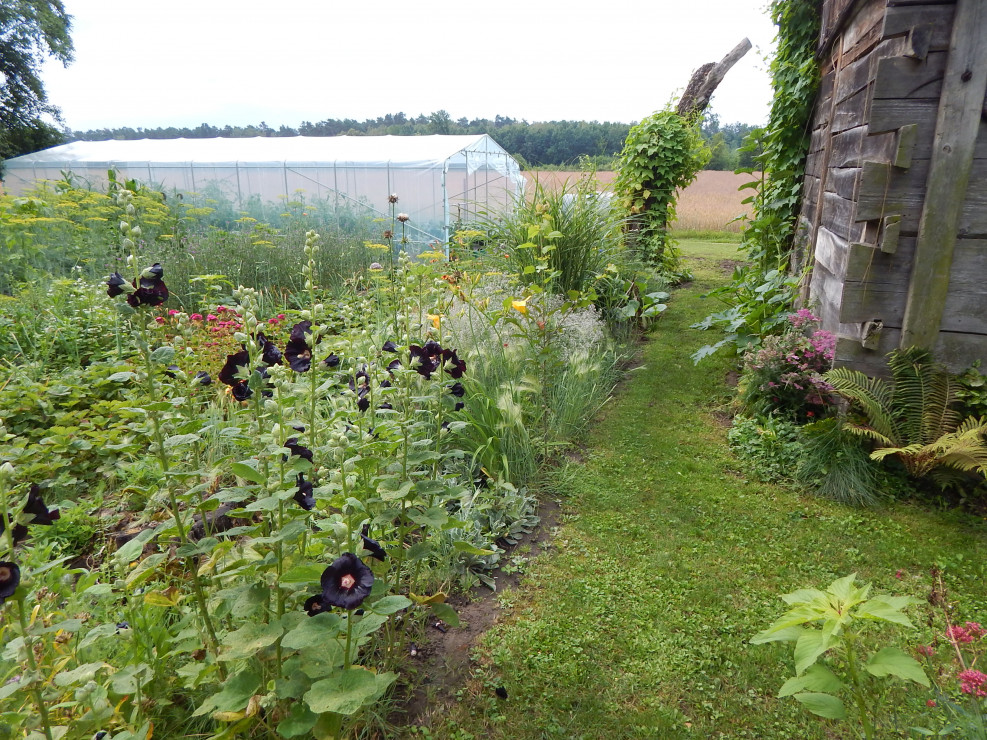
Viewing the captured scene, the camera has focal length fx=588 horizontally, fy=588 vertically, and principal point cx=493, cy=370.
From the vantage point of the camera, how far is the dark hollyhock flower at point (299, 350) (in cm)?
168

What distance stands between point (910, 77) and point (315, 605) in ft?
11.7

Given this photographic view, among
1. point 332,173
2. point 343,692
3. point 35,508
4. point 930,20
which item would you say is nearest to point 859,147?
point 930,20

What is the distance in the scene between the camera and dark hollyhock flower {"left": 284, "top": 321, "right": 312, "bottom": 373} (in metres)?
1.68

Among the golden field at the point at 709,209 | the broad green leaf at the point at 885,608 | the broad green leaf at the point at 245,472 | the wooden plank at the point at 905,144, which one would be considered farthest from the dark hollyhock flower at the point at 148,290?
the golden field at the point at 709,209

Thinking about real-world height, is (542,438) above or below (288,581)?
below

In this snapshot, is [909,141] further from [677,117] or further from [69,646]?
[677,117]

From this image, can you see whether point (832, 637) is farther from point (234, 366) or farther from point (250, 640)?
point (234, 366)

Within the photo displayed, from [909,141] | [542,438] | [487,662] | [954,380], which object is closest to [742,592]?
[487,662]

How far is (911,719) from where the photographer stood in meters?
1.78

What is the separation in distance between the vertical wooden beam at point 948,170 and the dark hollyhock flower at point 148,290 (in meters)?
3.40

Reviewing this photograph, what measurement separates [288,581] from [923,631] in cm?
233

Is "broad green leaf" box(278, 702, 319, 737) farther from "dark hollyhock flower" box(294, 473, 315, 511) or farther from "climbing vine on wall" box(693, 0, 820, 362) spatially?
"climbing vine on wall" box(693, 0, 820, 362)

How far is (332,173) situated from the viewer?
1212 centimetres

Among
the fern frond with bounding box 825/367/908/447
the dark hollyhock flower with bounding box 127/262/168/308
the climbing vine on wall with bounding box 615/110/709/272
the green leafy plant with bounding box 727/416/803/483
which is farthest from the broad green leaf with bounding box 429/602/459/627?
the climbing vine on wall with bounding box 615/110/709/272
